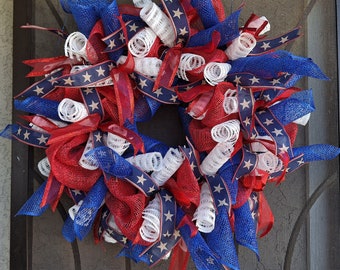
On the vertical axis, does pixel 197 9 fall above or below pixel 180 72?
above

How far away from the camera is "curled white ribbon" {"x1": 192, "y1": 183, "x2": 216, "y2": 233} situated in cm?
95

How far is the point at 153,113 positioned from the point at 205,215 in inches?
10.1

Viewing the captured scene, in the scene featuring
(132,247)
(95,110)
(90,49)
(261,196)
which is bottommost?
(132,247)

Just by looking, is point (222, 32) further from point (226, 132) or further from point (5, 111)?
point (5, 111)

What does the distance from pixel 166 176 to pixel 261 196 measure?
25 cm

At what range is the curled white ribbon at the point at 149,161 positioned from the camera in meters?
0.96

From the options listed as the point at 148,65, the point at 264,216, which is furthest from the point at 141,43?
the point at 264,216

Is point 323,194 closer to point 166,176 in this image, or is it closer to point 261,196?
point 261,196

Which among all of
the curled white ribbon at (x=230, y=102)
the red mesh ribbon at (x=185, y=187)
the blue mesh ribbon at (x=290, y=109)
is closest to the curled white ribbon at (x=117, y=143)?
the red mesh ribbon at (x=185, y=187)

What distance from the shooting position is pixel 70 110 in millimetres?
970

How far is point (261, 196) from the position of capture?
3.52ft

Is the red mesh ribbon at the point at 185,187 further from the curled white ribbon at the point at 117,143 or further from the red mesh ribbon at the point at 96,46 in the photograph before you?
the red mesh ribbon at the point at 96,46

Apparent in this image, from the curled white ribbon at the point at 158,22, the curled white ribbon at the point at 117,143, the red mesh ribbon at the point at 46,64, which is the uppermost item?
the curled white ribbon at the point at 158,22

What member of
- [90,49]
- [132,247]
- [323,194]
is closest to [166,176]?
[132,247]
